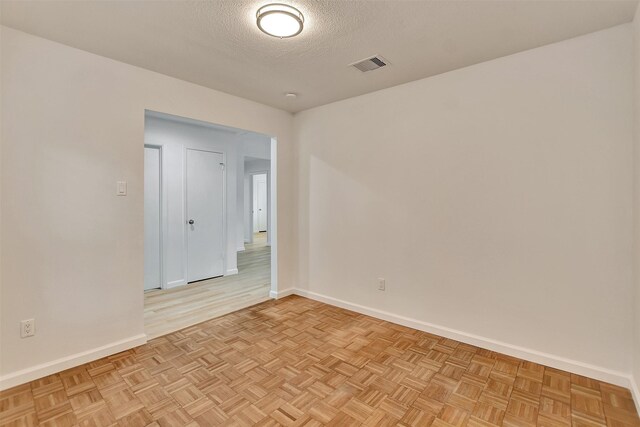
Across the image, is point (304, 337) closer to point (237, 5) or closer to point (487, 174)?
point (487, 174)

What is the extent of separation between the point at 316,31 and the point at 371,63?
68cm

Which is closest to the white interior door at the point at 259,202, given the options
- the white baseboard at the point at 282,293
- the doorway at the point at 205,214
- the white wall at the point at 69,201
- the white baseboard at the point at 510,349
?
the doorway at the point at 205,214

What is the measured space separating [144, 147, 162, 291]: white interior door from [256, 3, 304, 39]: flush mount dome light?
10.2ft

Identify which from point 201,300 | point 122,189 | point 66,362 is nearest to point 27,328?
point 66,362

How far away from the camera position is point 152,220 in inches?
171

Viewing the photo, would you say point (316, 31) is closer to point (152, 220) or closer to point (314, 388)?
point (314, 388)

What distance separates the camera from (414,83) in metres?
2.94

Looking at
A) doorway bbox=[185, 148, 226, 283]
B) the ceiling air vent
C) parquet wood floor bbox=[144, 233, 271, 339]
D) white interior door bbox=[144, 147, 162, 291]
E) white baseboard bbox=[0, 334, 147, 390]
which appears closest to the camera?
white baseboard bbox=[0, 334, 147, 390]

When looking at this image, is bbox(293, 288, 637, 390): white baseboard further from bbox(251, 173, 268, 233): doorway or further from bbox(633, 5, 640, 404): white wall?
bbox(251, 173, 268, 233): doorway

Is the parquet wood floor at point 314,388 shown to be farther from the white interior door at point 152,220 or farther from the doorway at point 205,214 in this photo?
the doorway at point 205,214

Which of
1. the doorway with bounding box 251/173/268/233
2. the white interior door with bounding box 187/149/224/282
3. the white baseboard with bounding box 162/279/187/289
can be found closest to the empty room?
the white baseboard with bounding box 162/279/187/289

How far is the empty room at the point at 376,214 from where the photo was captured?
74.0 inches

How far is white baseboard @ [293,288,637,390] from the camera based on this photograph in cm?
208

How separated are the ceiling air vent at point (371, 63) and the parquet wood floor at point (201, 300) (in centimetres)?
289
